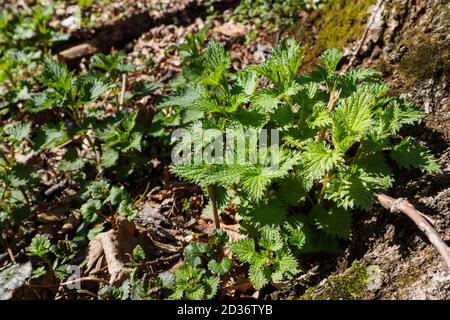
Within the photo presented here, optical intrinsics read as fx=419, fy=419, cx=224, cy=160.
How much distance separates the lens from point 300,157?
209 cm

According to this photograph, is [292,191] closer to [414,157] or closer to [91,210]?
[414,157]

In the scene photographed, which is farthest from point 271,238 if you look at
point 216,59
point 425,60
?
point 425,60

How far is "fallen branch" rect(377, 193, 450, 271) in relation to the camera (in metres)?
1.82

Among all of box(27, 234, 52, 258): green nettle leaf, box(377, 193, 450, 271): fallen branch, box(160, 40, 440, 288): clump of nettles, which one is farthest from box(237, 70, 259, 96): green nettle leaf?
box(27, 234, 52, 258): green nettle leaf

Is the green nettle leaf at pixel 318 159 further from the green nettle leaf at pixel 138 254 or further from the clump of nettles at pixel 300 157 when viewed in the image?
the green nettle leaf at pixel 138 254

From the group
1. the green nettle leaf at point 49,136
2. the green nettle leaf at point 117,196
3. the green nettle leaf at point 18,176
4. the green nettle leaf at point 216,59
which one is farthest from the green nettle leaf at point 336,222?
the green nettle leaf at point 18,176

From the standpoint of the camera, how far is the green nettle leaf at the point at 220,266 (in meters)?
2.45

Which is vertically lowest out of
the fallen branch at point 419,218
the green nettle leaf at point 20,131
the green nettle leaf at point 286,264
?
the green nettle leaf at point 286,264

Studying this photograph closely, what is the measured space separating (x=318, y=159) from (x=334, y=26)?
1866 millimetres

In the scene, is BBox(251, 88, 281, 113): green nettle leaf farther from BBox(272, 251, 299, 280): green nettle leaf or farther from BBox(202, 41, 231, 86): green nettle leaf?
BBox(272, 251, 299, 280): green nettle leaf

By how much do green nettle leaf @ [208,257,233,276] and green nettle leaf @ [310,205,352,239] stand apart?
579 mm

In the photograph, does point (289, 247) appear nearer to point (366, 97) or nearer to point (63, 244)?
point (366, 97)
